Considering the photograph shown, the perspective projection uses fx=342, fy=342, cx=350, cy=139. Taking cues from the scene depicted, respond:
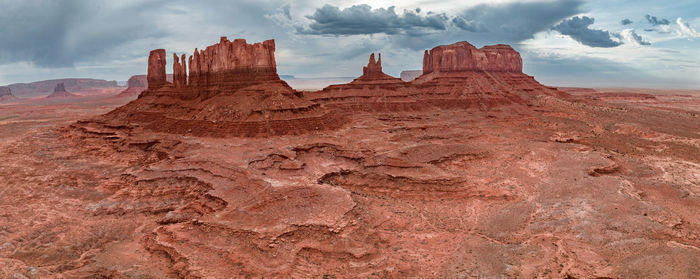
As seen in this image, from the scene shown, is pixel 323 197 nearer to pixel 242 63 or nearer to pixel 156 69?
pixel 242 63

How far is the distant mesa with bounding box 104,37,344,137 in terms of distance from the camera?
152 feet

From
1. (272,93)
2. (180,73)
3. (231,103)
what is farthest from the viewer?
(180,73)

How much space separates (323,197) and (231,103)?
32330mm

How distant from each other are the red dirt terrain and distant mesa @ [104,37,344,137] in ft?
1.06

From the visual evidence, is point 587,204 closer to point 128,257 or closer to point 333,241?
point 333,241

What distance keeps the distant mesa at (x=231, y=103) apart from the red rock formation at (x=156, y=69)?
25.9 ft

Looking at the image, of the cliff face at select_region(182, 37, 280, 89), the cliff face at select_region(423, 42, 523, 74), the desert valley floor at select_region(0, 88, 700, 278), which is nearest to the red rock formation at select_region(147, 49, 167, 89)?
the cliff face at select_region(182, 37, 280, 89)

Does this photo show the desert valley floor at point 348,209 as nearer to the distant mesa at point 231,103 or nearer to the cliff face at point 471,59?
the distant mesa at point 231,103

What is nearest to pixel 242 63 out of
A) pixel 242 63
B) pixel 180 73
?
pixel 242 63

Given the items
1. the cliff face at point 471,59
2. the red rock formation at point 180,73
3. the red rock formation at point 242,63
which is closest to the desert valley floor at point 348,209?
the red rock formation at point 242,63

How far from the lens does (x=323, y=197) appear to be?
23.6 m

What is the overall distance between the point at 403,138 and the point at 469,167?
13263 mm

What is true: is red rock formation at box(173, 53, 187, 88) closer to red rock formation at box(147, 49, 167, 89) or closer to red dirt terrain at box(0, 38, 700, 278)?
red rock formation at box(147, 49, 167, 89)

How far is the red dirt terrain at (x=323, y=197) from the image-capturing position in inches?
683
